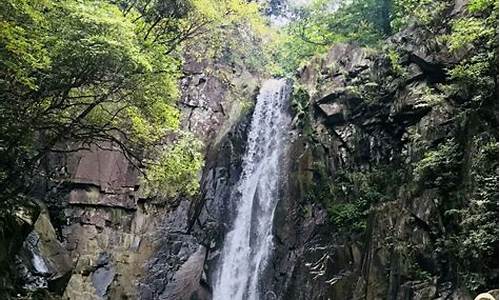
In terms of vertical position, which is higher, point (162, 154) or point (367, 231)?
point (162, 154)

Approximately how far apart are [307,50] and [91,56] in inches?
538

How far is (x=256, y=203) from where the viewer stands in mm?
16312

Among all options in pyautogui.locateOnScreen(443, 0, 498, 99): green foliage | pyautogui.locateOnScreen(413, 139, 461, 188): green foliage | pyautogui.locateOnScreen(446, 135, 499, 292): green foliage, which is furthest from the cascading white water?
pyautogui.locateOnScreen(443, 0, 498, 99): green foliage

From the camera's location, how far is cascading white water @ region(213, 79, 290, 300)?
1492 cm

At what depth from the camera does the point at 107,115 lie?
1070cm

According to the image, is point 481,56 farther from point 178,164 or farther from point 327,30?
point 327,30

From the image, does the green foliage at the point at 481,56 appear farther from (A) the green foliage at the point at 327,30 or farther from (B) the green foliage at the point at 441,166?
(A) the green foliage at the point at 327,30

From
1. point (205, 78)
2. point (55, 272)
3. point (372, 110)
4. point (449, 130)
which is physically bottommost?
point (55, 272)

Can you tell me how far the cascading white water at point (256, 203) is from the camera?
49.0 ft

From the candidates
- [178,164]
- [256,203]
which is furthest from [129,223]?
[178,164]

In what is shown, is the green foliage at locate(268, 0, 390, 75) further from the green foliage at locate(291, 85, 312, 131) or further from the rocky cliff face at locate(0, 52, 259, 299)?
the rocky cliff face at locate(0, 52, 259, 299)

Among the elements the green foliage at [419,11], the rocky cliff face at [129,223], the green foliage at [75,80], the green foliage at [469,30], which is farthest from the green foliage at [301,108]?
the green foliage at [469,30]

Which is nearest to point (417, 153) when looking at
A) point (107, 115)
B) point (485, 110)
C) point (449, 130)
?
point (449, 130)

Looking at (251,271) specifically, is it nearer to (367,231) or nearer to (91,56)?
(367,231)
